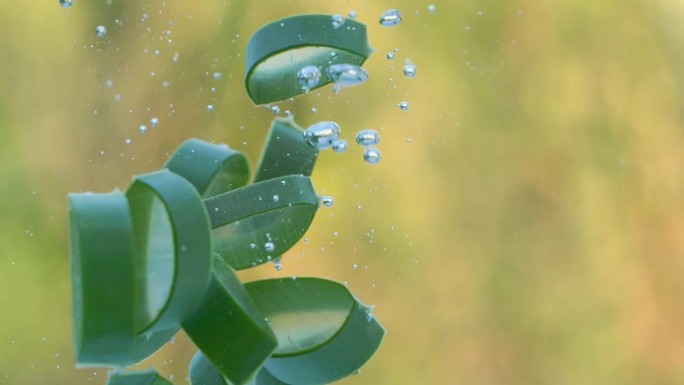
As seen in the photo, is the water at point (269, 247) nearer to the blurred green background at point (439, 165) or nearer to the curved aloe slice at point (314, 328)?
the curved aloe slice at point (314, 328)

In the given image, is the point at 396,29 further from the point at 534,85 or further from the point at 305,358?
the point at 305,358

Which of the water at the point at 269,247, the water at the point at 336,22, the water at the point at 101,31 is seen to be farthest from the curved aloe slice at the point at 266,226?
the water at the point at 101,31

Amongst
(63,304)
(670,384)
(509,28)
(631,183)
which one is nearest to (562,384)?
(670,384)

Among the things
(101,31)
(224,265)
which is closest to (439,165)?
(101,31)

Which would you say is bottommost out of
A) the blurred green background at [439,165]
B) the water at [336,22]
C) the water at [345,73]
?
the blurred green background at [439,165]

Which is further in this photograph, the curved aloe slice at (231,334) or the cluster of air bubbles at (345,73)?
the cluster of air bubbles at (345,73)

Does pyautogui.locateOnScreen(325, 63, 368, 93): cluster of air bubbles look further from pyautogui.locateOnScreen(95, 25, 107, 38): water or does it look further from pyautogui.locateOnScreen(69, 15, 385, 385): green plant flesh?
pyautogui.locateOnScreen(95, 25, 107, 38): water
